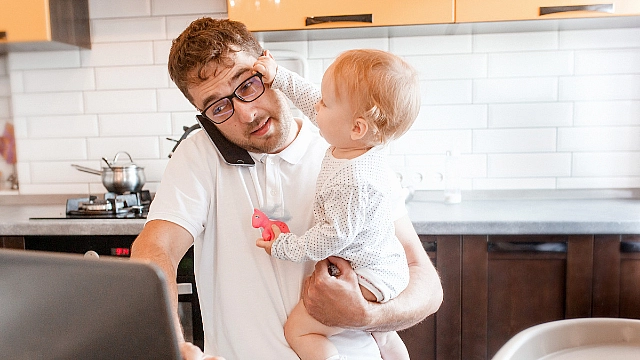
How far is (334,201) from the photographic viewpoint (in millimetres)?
1109

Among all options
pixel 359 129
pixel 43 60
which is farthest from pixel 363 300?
pixel 43 60

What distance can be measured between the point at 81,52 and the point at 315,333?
204 centimetres

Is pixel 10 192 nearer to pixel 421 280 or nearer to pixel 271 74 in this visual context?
pixel 271 74

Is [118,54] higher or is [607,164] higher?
[118,54]

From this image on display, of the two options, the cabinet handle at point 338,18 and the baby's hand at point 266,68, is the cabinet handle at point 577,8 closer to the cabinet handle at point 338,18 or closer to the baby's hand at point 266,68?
the cabinet handle at point 338,18

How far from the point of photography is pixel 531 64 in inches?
94.1

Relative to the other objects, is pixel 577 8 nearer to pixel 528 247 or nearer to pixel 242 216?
pixel 528 247

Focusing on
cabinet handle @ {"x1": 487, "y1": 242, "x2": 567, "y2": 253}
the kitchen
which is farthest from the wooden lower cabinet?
the kitchen

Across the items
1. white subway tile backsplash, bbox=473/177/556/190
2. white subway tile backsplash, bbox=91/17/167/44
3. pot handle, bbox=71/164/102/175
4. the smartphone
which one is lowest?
white subway tile backsplash, bbox=473/177/556/190

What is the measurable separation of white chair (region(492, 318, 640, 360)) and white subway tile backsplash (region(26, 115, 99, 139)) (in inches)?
90.6

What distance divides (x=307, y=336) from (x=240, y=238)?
263mm

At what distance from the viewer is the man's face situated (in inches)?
49.1

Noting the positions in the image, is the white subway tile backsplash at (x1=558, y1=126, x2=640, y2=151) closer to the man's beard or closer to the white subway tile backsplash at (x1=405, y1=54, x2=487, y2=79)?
the white subway tile backsplash at (x1=405, y1=54, x2=487, y2=79)

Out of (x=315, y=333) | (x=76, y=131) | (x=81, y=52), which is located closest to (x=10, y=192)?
(x=76, y=131)
